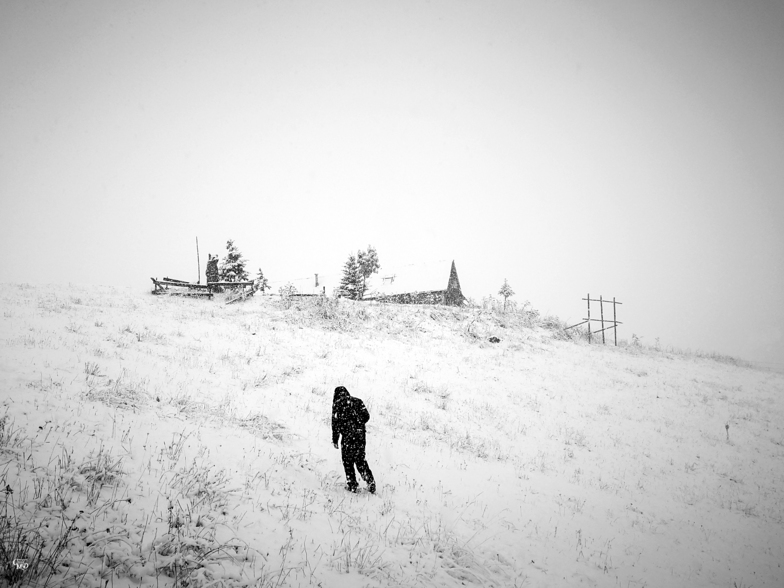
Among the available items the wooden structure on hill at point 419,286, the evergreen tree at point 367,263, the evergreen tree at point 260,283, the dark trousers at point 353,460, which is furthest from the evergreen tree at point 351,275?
the dark trousers at point 353,460

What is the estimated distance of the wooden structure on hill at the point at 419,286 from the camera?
4088 cm

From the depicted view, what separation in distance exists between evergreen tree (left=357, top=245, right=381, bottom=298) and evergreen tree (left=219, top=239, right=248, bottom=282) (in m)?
14.8

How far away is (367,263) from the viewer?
4644 cm

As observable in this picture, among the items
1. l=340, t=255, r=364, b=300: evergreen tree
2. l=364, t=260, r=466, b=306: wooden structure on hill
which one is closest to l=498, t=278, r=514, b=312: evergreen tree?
l=364, t=260, r=466, b=306: wooden structure on hill

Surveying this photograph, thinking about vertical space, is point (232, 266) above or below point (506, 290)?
above

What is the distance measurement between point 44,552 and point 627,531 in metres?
9.96

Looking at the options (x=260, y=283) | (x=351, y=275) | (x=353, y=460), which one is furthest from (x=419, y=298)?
(x=353, y=460)

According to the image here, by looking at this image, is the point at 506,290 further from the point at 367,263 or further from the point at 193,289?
the point at 193,289

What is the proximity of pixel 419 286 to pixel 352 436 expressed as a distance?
1401 inches

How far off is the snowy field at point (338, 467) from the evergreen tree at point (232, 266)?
2394 centimetres

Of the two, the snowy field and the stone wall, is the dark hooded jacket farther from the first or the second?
the stone wall

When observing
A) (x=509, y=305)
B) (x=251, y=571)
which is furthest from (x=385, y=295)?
(x=251, y=571)

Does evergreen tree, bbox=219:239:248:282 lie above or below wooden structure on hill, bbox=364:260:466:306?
above

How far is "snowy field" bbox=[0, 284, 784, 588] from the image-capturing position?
13.9 ft
